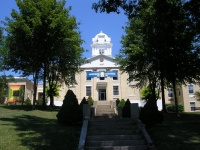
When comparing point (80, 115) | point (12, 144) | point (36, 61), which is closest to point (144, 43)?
point (36, 61)

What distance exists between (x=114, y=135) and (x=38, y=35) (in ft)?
52.9

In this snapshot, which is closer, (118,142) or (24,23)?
(118,142)

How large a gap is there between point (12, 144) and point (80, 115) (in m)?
4.94

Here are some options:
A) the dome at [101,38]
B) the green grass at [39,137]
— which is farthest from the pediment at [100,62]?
the green grass at [39,137]

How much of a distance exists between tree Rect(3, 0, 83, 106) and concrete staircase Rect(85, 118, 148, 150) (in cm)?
1339

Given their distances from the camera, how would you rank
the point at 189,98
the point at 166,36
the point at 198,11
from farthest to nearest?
1. the point at 189,98
2. the point at 166,36
3. the point at 198,11

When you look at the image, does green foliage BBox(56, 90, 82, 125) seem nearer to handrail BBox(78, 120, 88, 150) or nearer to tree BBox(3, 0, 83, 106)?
handrail BBox(78, 120, 88, 150)

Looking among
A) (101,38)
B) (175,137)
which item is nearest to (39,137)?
(175,137)

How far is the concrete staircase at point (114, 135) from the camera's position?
38.9 feet

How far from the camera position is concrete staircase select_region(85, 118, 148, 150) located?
11852 millimetres

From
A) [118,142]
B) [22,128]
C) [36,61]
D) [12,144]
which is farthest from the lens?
[36,61]

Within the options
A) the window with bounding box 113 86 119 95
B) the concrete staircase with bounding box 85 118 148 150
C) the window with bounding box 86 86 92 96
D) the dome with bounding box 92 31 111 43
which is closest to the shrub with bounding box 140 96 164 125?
the concrete staircase with bounding box 85 118 148 150

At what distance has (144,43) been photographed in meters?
26.3

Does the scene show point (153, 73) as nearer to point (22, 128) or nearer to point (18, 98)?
point (22, 128)
